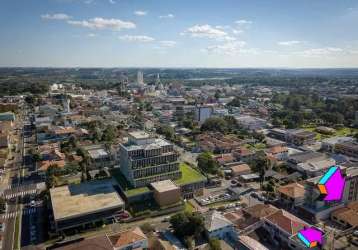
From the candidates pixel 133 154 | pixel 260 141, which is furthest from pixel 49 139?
pixel 260 141

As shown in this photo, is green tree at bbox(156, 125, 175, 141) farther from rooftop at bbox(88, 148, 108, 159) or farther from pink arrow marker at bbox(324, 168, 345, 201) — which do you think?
pink arrow marker at bbox(324, 168, 345, 201)

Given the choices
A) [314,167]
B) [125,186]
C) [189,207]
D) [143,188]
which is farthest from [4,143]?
[314,167]

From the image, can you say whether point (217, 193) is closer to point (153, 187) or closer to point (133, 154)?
point (153, 187)

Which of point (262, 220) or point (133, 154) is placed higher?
point (133, 154)

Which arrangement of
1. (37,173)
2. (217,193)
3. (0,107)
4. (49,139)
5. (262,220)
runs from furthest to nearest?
(0,107) → (49,139) → (37,173) → (217,193) → (262,220)

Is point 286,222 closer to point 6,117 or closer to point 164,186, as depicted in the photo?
point 164,186

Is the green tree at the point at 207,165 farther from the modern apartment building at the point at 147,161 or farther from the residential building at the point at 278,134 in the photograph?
the residential building at the point at 278,134
